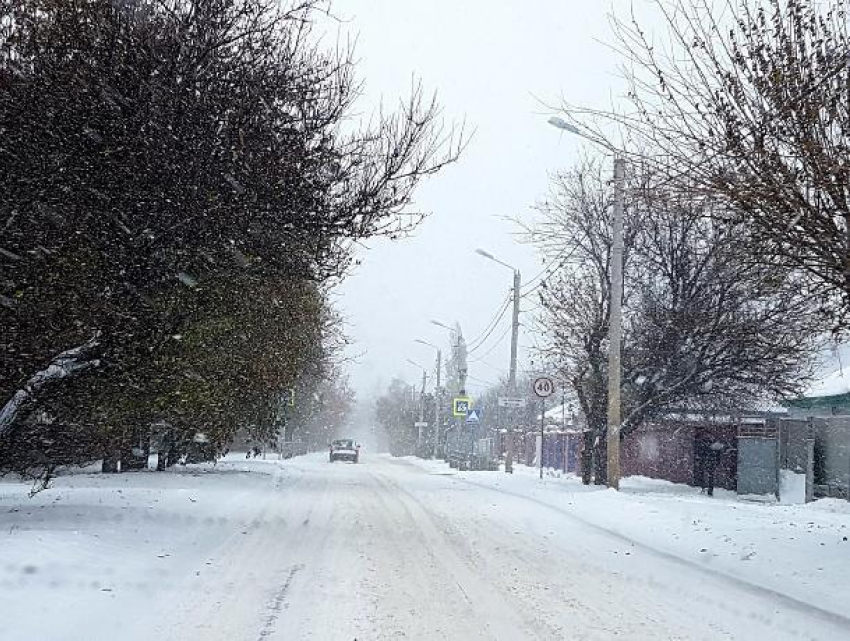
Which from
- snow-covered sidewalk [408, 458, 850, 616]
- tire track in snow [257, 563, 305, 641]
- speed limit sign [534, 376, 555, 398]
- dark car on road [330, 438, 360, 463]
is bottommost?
tire track in snow [257, 563, 305, 641]

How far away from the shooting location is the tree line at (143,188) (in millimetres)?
10047

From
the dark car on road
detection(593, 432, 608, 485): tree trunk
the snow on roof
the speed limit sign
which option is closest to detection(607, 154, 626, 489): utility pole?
the speed limit sign

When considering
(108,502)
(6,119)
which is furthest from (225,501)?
(6,119)

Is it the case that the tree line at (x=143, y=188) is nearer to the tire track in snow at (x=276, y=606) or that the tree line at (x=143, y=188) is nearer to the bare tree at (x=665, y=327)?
the tire track in snow at (x=276, y=606)

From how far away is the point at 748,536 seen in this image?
1276cm

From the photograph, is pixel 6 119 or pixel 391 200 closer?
pixel 6 119

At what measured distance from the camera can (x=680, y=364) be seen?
76.2 ft

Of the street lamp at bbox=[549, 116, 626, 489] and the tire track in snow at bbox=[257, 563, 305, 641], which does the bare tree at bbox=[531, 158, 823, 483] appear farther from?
the tire track in snow at bbox=[257, 563, 305, 641]

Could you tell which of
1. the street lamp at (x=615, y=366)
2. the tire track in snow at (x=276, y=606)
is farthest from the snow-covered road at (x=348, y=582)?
the street lamp at (x=615, y=366)

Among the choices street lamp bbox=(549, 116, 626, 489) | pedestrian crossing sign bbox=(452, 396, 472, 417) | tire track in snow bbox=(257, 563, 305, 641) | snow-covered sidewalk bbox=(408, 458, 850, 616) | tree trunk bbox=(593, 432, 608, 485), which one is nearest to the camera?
tire track in snow bbox=(257, 563, 305, 641)

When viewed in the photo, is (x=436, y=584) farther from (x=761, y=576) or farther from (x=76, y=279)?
(x=76, y=279)

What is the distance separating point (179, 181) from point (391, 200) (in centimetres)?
280

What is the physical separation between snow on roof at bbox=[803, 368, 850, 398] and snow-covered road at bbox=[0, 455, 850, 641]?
432 inches

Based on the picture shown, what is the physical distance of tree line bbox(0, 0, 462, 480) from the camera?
1005 centimetres
